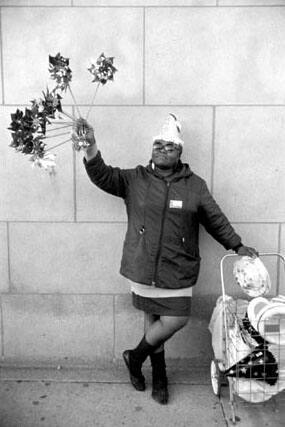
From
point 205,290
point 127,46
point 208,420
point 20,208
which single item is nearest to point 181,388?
point 208,420

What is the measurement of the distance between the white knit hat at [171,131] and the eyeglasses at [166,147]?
1.3 inches

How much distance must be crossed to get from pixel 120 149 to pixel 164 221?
31.5 inches

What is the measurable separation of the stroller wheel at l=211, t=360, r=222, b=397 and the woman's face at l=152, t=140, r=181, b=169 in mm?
1538

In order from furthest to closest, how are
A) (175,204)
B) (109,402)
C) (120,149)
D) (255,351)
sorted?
(120,149) → (109,402) → (175,204) → (255,351)

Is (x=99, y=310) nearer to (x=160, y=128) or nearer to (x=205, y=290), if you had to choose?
(x=205, y=290)

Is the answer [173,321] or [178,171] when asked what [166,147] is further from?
[173,321]

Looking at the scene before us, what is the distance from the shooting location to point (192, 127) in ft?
14.0

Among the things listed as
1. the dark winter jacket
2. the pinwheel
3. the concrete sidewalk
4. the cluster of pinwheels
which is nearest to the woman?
the dark winter jacket

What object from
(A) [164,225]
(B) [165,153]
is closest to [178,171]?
(B) [165,153]

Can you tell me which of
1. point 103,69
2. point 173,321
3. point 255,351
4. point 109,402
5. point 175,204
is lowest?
point 109,402

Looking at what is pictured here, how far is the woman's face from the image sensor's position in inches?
152

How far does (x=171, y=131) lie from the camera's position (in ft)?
12.7

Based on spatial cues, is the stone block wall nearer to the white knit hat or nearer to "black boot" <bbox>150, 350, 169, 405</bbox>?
the white knit hat

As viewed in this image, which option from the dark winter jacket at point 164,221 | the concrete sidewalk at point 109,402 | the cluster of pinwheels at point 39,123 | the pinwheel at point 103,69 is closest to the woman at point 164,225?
the dark winter jacket at point 164,221
